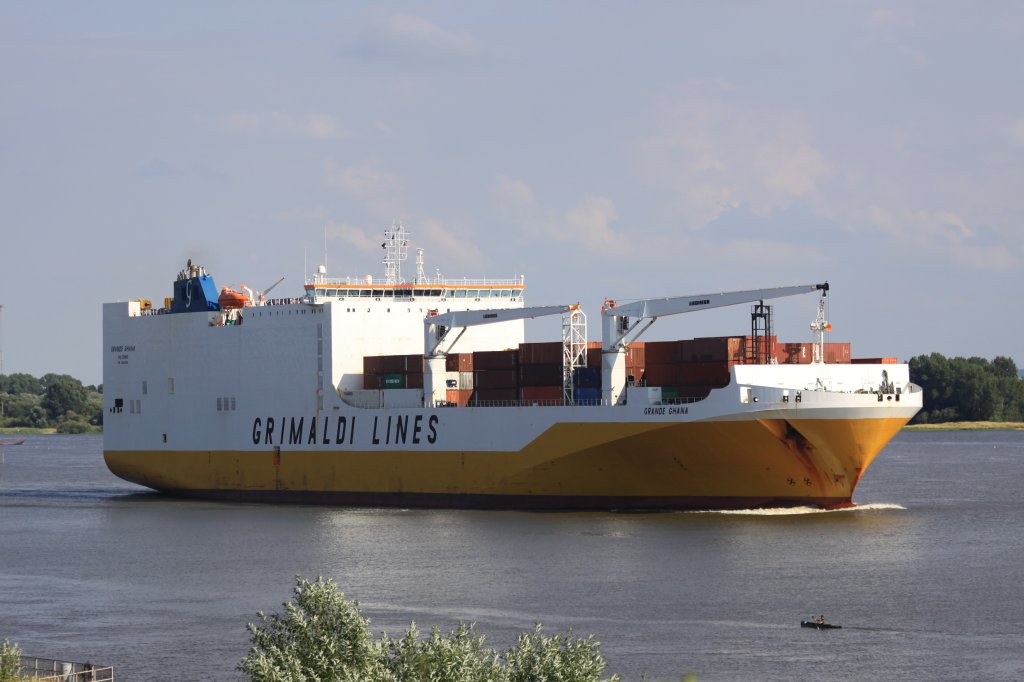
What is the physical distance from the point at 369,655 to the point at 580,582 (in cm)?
1478

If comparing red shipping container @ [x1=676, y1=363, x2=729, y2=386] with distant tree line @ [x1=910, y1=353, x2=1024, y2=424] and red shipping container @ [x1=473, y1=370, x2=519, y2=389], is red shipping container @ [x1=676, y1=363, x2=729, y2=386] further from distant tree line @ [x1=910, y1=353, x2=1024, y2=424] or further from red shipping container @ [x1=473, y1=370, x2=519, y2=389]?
distant tree line @ [x1=910, y1=353, x2=1024, y2=424]

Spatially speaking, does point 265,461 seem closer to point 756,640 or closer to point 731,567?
point 731,567

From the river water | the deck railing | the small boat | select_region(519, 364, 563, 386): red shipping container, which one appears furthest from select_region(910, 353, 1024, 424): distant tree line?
the deck railing

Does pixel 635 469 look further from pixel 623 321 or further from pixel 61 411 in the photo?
pixel 61 411

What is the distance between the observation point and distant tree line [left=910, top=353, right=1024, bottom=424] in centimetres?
12812

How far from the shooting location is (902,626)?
28422mm

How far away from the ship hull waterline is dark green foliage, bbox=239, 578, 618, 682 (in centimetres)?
2228

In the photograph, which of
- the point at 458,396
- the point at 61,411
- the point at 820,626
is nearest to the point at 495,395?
the point at 458,396

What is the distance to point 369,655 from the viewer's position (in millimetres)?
A: 19031

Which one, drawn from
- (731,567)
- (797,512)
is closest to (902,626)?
(731,567)

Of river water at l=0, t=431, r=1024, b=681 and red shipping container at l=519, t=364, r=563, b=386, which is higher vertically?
red shipping container at l=519, t=364, r=563, b=386

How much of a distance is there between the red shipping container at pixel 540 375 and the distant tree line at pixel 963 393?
88.0 m

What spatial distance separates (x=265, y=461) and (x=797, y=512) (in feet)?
63.4

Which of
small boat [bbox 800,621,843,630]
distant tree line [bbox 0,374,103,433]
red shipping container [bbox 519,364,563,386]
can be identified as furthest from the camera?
distant tree line [bbox 0,374,103,433]
